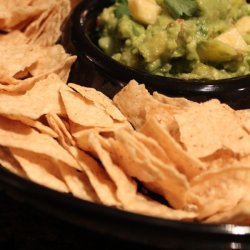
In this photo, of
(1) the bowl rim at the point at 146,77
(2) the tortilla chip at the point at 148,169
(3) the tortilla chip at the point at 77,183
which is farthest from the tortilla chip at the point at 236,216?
(1) the bowl rim at the point at 146,77

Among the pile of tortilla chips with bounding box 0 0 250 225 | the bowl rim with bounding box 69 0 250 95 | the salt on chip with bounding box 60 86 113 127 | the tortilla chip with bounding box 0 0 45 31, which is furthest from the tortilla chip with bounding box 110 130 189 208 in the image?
the tortilla chip with bounding box 0 0 45 31

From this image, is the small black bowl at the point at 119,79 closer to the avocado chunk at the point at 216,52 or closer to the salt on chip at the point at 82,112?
the avocado chunk at the point at 216,52

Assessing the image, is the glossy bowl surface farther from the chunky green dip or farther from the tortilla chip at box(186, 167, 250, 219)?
the chunky green dip

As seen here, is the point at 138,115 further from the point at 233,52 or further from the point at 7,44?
the point at 7,44

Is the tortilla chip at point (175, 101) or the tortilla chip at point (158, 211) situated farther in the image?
the tortilla chip at point (175, 101)

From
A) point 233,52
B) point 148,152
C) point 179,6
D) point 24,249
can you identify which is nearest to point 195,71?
point 233,52
